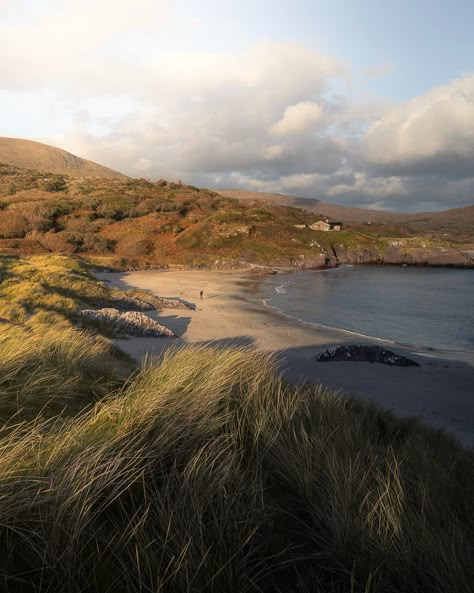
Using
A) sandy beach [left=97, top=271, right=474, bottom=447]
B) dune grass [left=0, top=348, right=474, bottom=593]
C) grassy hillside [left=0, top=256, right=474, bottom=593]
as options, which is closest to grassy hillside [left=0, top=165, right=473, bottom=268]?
sandy beach [left=97, top=271, right=474, bottom=447]

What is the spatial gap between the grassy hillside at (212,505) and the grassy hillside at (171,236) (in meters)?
43.2

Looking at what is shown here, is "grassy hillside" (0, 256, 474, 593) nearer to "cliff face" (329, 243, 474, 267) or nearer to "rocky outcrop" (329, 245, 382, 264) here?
"cliff face" (329, 243, 474, 267)

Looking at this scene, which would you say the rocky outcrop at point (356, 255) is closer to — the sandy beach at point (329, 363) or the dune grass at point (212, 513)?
the sandy beach at point (329, 363)

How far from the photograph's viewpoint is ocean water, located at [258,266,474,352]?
18.6 metres

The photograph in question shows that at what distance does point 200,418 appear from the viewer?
339 cm

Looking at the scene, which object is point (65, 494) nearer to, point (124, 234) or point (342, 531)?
point (342, 531)

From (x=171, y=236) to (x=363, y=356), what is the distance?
46.8 metres

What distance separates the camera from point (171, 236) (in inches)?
2188

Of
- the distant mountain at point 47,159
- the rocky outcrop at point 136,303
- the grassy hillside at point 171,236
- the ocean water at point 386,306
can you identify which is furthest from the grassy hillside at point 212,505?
the distant mountain at point 47,159

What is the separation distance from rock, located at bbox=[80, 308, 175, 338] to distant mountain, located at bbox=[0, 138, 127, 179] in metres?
→ 145

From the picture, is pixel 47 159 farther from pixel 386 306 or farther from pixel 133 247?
pixel 386 306

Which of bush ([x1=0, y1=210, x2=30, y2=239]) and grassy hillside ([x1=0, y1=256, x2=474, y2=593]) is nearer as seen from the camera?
grassy hillside ([x1=0, y1=256, x2=474, y2=593])

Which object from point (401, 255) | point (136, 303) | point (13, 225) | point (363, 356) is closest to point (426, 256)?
point (401, 255)

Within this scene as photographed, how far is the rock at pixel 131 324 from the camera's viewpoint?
13.3 meters
